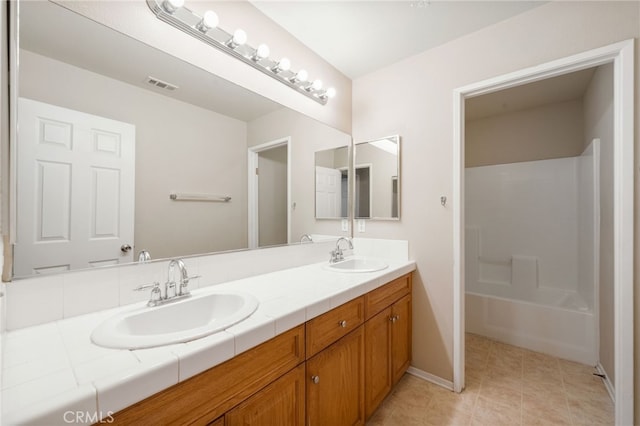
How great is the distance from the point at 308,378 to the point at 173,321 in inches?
22.8

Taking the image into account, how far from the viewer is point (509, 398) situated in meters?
1.70

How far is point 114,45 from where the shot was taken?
41.8 inches

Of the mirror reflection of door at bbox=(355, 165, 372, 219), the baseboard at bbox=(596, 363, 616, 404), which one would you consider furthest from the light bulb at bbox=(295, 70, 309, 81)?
the baseboard at bbox=(596, 363, 616, 404)

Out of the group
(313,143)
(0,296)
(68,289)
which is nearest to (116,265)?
(68,289)

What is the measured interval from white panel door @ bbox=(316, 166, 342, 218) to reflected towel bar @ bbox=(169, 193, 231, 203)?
789mm

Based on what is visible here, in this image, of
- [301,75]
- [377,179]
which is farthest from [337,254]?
[301,75]

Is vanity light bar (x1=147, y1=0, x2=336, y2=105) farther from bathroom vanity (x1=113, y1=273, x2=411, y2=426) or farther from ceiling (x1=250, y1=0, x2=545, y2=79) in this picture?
bathroom vanity (x1=113, y1=273, x2=411, y2=426)

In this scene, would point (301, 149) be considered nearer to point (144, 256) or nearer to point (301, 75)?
point (301, 75)

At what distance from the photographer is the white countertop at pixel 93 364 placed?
1.68 feet

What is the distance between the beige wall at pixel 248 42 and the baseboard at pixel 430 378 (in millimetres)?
1986

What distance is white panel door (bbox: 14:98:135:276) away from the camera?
0.87m

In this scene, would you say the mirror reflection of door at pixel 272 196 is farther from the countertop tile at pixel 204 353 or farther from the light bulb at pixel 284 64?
the countertop tile at pixel 204 353

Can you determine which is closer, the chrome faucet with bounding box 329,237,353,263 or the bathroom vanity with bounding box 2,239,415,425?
the bathroom vanity with bounding box 2,239,415,425

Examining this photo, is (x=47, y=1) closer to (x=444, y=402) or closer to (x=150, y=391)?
(x=150, y=391)
